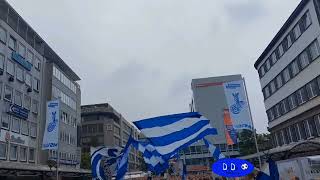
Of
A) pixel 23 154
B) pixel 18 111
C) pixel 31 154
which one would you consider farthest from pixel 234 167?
pixel 31 154

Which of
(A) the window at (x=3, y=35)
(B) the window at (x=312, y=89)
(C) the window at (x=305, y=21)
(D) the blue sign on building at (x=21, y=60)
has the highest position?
(A) the window at (x=3, y=35)

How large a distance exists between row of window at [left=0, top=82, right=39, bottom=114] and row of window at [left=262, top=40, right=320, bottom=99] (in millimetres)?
32779

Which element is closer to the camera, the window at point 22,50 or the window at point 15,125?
the window at point 15,125

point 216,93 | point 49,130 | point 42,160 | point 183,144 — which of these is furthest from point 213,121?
point 183,144

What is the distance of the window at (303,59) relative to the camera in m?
38.8

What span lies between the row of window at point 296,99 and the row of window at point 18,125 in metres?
33.1

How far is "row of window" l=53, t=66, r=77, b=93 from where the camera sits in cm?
6019

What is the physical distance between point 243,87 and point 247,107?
4.36 feet

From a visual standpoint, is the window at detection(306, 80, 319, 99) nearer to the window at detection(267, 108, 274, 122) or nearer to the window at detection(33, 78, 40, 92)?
the window at detection(267, 108, 274, 122)

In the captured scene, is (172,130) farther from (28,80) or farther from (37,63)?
(37,63)

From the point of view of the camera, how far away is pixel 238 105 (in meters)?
23.3

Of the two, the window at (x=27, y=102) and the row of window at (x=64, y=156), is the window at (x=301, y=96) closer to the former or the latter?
the window at (x=27, y=102)

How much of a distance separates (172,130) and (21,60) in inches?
1542

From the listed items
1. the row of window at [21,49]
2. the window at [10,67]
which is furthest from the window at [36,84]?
the window at [10,67]
